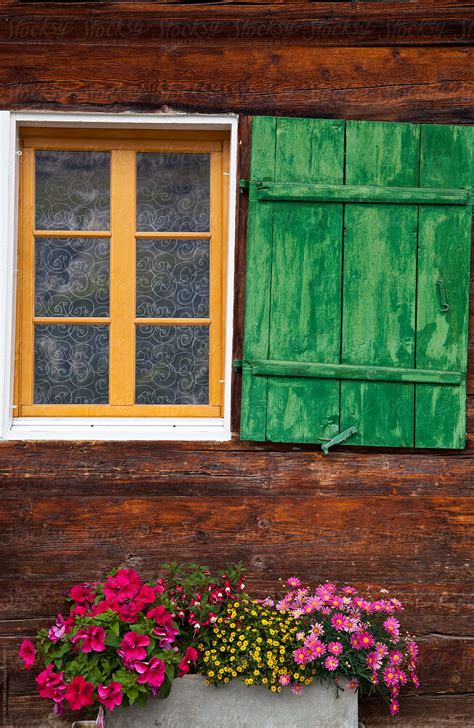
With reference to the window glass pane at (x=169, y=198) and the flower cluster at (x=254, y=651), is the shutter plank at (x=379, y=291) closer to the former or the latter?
the window glass pane at (x=169, y=198)

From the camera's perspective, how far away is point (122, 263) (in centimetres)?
382

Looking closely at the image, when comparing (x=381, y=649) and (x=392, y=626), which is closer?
(x=381, y=649)

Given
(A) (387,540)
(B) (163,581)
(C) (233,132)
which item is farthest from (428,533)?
(C) (233,132)

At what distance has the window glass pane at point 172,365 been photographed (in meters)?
3.82

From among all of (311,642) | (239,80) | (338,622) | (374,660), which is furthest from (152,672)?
(239,80)

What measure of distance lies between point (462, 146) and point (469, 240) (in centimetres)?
40

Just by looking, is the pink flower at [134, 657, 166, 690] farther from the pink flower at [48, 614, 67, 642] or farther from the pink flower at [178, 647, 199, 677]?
the pink flower at [48, 614, 67, 642]

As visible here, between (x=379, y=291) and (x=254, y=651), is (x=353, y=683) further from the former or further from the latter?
(x=379, y=291)

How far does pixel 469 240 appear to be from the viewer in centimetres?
366

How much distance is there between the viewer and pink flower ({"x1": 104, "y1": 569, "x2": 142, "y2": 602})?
330 centimetres

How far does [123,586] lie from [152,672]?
1.13ft

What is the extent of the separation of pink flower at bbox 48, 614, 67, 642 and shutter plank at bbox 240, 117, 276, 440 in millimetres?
1030

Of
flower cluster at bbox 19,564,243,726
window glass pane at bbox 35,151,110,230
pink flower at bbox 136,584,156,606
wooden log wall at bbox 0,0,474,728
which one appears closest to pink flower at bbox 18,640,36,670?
flower cluster at bbox 19,564,243,726

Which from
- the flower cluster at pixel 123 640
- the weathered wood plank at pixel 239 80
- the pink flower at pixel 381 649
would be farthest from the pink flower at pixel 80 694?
the weathered wood plank at pixel 239 80
